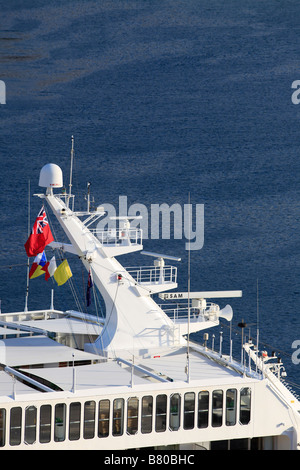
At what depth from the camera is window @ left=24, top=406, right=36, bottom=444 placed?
2659 centimetres

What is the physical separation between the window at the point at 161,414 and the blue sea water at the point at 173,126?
76.5 ft

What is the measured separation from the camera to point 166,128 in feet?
367

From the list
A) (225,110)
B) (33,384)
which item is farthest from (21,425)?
(225,110)

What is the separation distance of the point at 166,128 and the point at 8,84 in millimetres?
27484

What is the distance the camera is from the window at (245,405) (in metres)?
29.2

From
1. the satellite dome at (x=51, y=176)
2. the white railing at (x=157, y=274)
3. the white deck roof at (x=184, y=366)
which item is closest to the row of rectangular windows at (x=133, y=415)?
the white deck roof at (x=184, y=366)

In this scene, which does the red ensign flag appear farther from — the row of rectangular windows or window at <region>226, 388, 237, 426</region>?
window at <region>226, 388, 237, 426</region>

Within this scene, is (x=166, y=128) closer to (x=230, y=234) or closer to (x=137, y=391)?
(x=230, y=234)

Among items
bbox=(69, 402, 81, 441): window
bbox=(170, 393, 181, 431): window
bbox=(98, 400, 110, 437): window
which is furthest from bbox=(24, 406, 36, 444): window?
bbox=(170, 393, 181, 431): window

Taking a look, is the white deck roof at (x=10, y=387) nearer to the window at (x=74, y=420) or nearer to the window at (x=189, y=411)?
the window at (x=74, y=420)

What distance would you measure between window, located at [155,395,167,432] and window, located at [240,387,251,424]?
2711mm

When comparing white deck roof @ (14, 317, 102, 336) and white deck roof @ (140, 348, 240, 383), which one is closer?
white deck roof @ (140, 348, 240, 383)

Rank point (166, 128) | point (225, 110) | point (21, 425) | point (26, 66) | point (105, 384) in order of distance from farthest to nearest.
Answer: point (26, 66), point (225, 110), point (166, 128), point (105, 384), point (21, 425)

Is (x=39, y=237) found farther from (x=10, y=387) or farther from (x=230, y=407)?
(x=230, y=407)
